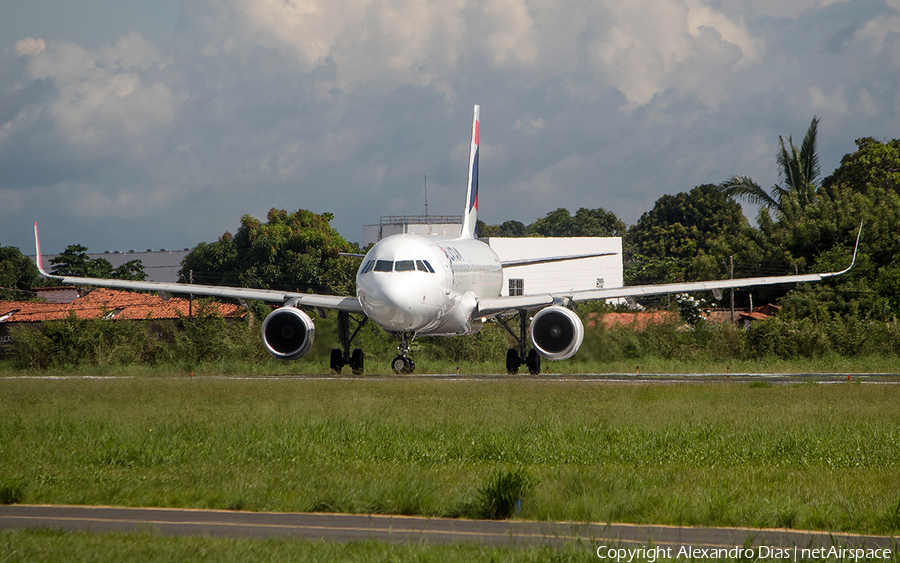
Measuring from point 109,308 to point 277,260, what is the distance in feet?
48.7

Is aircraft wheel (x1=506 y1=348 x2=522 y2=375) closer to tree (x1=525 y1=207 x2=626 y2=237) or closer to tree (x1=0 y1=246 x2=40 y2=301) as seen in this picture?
tree (x1=0 y1=246 x2=40 y2=301)

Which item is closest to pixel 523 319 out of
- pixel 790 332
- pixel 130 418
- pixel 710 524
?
pixel 790 332

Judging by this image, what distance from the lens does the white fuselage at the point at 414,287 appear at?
78.2ft

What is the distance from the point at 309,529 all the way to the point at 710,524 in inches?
145

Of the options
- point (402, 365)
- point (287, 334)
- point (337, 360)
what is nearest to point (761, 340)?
point (402, 365)

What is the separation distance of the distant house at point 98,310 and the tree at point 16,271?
15.6 metres

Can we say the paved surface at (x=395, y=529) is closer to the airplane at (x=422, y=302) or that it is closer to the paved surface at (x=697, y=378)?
the airplane at (x=422, y=302)

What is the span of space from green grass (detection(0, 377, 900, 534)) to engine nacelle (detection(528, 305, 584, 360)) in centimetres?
568

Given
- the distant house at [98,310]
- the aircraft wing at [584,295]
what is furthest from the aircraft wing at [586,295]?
the distant house at [98,310]

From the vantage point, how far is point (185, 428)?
14.1 metres

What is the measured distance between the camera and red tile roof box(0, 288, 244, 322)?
2124 inches

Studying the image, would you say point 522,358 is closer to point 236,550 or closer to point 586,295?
point 586,295

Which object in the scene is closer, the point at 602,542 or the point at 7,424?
the point at 602,542

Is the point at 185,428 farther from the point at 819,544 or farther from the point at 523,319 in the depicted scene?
the point at 523,319
